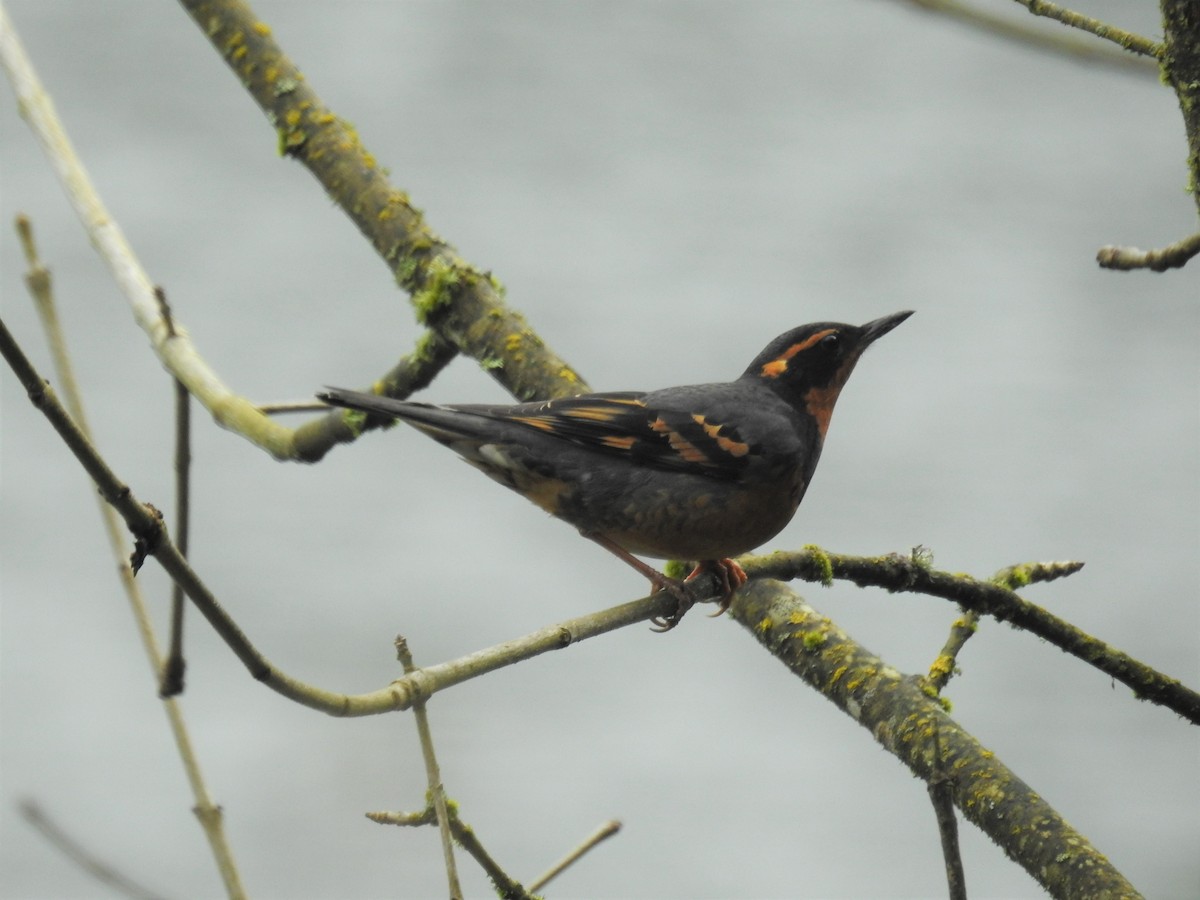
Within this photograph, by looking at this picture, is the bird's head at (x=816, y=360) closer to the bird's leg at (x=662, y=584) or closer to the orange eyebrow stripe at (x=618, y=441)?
the orange eyebrow stripe at (x=618, y=441)

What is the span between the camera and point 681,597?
3.97 meters

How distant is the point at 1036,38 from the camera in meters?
2.43

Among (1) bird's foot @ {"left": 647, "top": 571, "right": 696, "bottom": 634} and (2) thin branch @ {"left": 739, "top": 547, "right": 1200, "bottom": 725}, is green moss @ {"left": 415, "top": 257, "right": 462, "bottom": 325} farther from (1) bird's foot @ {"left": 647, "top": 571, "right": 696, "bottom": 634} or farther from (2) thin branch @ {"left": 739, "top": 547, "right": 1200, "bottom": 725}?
(2) thin branch @ {"left": 739, "top": 547, "right": 1200, "bottom": 725}

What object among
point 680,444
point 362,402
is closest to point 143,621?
point 362,402

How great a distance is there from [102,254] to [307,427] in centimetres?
93

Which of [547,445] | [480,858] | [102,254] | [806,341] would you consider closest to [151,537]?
[480,858]

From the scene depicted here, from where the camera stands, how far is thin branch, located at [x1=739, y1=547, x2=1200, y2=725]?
10.5 feet

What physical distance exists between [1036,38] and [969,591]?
147 cm

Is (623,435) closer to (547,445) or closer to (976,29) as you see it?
(547,445)

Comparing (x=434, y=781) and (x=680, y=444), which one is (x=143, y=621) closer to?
(x=434, y=781)

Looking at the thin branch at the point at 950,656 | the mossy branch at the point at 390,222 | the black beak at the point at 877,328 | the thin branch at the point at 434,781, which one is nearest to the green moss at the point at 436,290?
the mossy branch at the point at 390,222

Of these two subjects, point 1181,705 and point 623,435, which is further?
point 623,435

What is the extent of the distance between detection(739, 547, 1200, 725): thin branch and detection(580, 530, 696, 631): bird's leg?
0.80 ft

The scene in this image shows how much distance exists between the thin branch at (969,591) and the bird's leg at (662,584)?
24 centimetres
